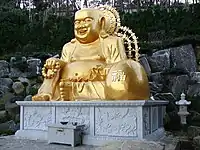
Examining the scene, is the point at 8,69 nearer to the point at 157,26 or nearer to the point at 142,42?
the point at 142,42

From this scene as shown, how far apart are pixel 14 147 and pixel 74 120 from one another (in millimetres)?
1093

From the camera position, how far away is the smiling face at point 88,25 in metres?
6.18

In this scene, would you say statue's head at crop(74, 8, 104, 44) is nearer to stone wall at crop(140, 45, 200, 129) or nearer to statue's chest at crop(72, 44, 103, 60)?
statue's chest at crop(72, 44, 103, 60)

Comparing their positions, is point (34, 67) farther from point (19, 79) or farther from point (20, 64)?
point (19, 79)

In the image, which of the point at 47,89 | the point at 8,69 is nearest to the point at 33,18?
the point at 8,69

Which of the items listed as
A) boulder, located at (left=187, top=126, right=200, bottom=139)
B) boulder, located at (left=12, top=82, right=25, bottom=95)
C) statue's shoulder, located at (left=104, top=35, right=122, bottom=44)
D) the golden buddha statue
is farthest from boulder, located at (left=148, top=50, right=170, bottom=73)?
statue's shoulder, located at (left=104, top=35, right=122, bottom=44)

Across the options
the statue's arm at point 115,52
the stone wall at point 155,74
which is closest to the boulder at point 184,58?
the stone wall at point 155,74

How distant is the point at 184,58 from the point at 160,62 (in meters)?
1.13

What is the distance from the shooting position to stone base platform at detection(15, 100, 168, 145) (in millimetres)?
4848

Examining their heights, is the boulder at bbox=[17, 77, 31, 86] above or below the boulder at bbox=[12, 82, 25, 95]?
above

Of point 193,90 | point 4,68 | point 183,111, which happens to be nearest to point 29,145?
point 183,111

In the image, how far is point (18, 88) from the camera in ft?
44.9

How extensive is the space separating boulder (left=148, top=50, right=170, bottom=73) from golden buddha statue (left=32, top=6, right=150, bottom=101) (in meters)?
8.34

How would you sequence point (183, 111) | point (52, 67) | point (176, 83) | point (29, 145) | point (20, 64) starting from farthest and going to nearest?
point (20, 64) → point (176, 83) → point (183, 111) → point (52, 67) → point (29, 145)
